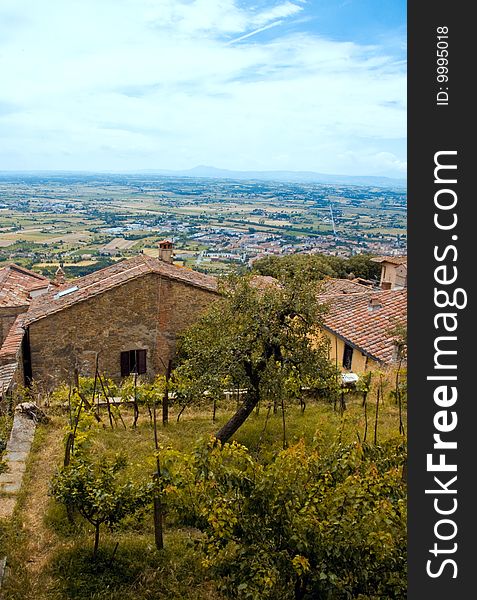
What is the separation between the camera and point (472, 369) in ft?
12.2

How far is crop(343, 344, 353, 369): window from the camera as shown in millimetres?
19833

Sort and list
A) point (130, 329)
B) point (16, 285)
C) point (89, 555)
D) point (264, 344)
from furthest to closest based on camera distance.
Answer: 1. point (16, 285)
2. point (130, 329)
3. point (264, 344)
4. point (89, 555)

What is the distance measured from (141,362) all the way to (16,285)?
32.4 feet

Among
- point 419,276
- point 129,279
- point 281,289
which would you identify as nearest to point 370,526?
point 419,276

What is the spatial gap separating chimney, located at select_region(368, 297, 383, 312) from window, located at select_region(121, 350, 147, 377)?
30.3 ft

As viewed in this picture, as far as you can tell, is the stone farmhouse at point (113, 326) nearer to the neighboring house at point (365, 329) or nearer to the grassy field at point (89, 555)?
the neighboring house at point (365, 329)

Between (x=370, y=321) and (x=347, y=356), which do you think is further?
(x=370, y=321)

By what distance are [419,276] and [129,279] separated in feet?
53.4

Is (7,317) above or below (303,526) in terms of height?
below

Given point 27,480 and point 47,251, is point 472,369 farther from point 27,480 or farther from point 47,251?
point 47,251

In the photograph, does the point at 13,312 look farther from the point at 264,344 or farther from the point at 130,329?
the point at 264,344

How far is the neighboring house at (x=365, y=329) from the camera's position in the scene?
716 inches

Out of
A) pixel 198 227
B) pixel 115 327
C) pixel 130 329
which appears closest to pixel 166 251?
pixel 130 329

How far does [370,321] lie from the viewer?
2053 centimetres
